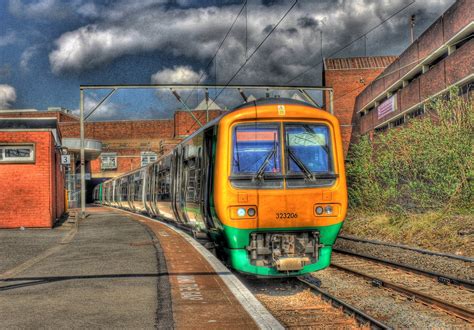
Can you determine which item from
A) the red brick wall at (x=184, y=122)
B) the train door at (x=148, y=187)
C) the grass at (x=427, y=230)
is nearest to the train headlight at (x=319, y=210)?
the grass at (x=427, y=230)

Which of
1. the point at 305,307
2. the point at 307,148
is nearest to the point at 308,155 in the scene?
the point at 307,148

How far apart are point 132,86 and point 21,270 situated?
13.3m

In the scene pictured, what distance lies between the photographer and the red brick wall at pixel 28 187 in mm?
21016

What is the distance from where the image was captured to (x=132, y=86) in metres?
22.8

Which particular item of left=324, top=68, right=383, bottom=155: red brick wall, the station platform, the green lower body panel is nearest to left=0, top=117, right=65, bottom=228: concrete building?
the station platform

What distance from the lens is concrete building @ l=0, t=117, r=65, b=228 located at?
21016mm

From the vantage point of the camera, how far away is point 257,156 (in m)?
8.98

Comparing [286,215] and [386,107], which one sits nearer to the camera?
[286,215]

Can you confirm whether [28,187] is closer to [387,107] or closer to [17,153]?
[17,153]

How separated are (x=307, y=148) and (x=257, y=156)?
85 centimetres

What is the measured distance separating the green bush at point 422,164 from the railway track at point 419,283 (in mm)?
4777

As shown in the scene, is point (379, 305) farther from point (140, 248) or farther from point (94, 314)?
point (140, 248)

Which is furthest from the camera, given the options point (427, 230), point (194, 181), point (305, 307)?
point (427, 230)

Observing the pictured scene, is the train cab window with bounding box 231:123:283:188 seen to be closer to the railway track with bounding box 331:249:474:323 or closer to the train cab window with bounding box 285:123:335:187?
the train cab window with bounding box 285:123:335:187
